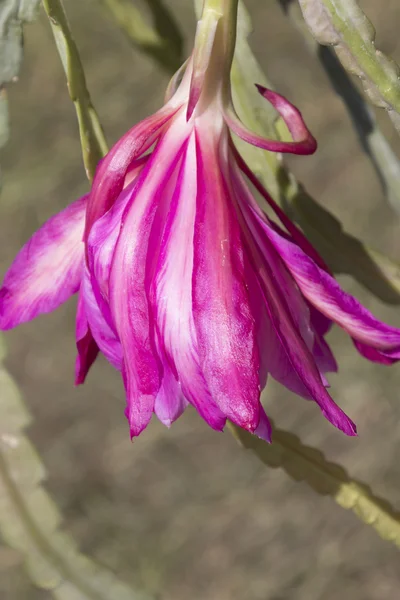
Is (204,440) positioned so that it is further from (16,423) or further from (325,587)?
(16,423)

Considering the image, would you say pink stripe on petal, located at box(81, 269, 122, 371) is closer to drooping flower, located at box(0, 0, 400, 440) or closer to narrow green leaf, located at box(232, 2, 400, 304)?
drooping flower, located at box(0, 0, 400, 440)

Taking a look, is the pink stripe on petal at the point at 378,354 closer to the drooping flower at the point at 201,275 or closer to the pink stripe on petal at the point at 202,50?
the drooping flower at the point at 201,275

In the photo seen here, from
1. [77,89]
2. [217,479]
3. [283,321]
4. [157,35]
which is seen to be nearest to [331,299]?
[283,321]

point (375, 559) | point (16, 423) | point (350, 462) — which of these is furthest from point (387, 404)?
point (16, 423)

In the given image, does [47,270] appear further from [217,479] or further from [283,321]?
[217,479]

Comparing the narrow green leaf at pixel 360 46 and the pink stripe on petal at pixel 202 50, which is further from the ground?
the pink stripe on petal at pixel 202 50

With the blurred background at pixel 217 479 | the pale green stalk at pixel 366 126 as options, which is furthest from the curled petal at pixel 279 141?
the blurred background at pixel 217 479
